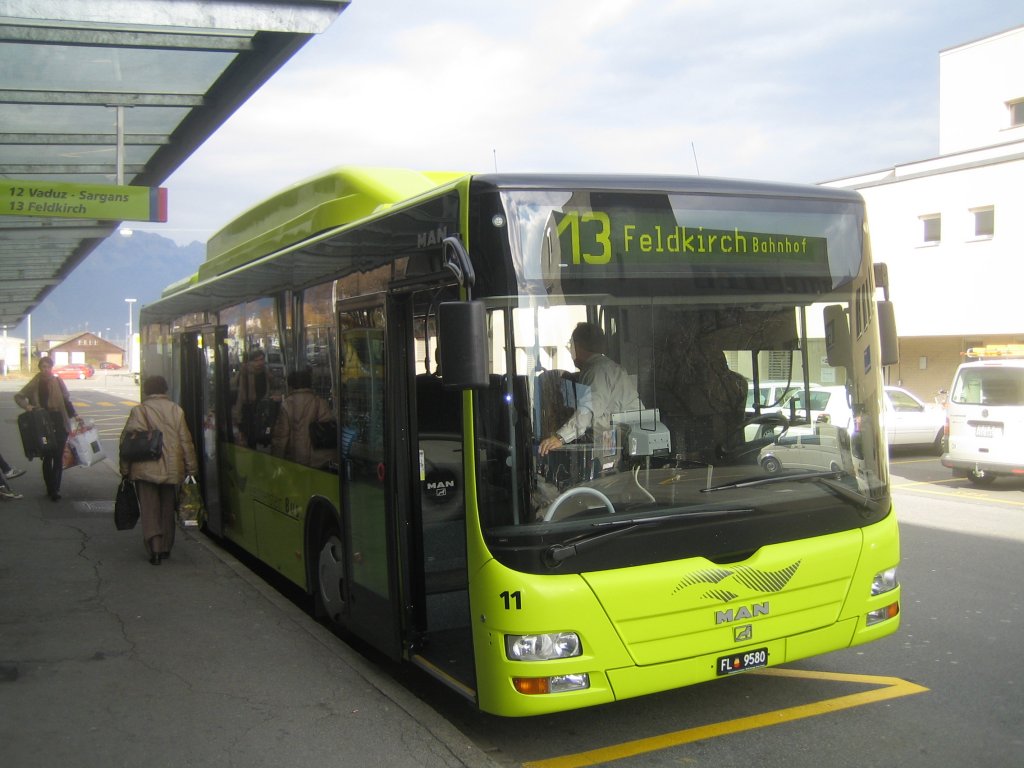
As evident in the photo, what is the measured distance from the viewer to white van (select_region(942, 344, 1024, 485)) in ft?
49.3

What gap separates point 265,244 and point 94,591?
318 cm

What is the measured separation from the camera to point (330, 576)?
6832 mm

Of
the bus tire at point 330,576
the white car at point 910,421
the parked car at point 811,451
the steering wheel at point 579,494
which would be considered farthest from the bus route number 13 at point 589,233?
the white car at point 910,421

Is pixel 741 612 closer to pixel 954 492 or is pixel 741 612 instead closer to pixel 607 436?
pixel 607 436

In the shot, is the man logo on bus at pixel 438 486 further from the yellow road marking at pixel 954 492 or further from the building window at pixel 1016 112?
the building window at pixel 1016 112

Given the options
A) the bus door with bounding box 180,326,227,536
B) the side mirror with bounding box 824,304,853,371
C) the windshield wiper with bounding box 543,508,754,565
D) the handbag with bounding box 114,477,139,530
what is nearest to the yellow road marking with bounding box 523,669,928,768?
the windshield wiper with bounding box 543,508,754,565

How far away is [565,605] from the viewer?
4.50 m

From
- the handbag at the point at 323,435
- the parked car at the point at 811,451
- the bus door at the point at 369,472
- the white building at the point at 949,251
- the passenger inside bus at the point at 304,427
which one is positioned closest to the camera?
the parked car at the point at 811,451

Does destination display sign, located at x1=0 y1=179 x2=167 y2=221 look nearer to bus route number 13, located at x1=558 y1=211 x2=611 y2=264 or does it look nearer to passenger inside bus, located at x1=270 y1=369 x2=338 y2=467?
passenger inside bus, located at x1=270 y1=369 x2=338 y2=467

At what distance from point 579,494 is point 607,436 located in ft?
1.09

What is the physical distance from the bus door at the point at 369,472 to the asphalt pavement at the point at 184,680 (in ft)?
1.19

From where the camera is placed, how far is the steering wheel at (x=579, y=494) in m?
4.62

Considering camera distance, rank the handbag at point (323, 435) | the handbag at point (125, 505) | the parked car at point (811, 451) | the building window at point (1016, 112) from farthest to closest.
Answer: the building window at point (1016, 112), the handbag at point (125, 505), the handbag at point (323, 435), the parked car at point (811, 451)

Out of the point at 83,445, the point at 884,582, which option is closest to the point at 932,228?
the point at 83,445
